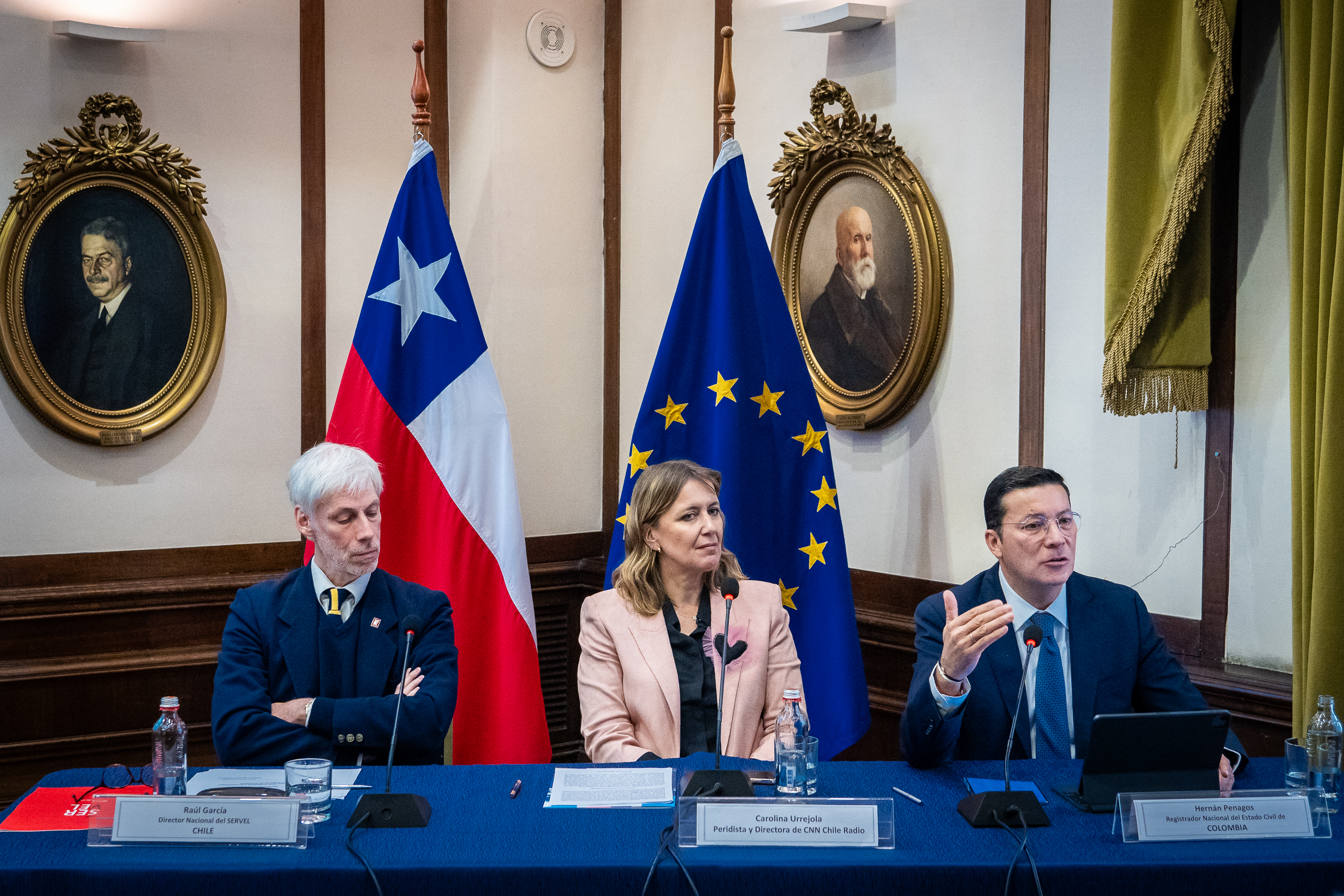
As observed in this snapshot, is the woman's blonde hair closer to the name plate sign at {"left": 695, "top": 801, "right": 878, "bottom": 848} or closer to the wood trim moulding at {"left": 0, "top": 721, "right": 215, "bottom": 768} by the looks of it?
the name plate sign at {"left": 695, "top": 801, "right": 878, "bottom": 848}

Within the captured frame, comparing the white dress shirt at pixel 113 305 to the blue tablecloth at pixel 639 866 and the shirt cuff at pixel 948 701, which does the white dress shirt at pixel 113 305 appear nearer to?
the blue tablecloth at pixel 639 866

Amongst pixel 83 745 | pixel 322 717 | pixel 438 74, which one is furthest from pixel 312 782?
pixel 438 74

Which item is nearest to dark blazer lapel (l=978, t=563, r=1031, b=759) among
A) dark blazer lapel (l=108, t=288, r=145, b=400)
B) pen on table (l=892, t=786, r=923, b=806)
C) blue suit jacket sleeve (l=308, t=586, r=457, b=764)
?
pen on table (l=892, t=786, r=923, b=806)

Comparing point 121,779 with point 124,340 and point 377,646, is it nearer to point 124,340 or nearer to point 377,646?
point 377,646

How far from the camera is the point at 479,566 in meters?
3.91

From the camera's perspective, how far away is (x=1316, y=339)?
2.80 metres

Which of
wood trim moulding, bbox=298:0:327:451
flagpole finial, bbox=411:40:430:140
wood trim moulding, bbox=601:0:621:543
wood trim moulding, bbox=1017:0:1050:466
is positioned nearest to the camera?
wood trim moulding, bbox=1017:0:1050:466

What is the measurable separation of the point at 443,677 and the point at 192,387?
2.00m

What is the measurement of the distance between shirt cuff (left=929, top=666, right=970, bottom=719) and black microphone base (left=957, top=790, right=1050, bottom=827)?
24 cm

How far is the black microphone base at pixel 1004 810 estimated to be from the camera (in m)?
2.17

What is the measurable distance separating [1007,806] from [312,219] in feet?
11.3

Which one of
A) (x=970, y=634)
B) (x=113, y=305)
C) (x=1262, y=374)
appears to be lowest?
(x=970, y=634)

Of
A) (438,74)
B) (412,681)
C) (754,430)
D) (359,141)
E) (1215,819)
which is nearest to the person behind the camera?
(1215,819)

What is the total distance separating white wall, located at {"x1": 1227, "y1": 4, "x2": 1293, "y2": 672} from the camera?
9.78 ft
